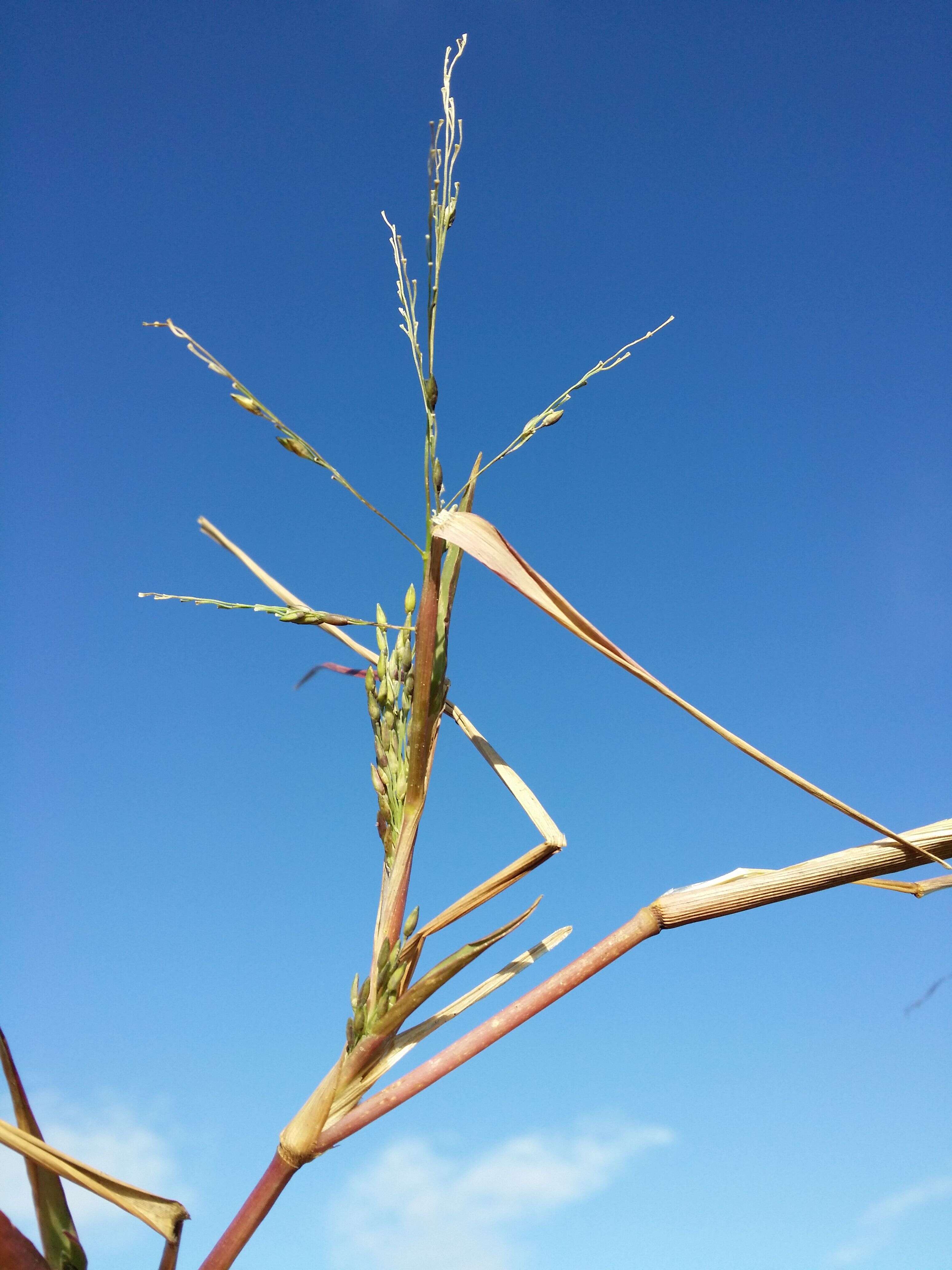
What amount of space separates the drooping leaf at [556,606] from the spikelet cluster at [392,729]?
120 mm

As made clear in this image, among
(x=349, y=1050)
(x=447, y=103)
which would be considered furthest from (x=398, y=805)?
(x=447, y=103)

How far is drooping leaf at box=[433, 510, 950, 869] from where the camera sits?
601mm

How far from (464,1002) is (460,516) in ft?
1.66

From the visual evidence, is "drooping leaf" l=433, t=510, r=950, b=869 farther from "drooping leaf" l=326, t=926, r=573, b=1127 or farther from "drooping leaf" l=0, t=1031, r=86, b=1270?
"drooping leaf" l=0, t=1031, r=86, b=1270

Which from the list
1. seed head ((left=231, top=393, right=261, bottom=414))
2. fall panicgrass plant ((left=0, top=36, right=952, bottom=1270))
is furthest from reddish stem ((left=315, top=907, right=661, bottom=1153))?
seed head ((left=231, top=393, right=261, bottom=414))

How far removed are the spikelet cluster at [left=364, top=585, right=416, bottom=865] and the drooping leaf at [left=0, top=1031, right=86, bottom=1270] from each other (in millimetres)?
375

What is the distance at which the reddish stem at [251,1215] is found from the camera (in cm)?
67

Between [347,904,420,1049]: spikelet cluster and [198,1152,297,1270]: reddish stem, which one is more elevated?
[347,904,420,1049]: spikelet cluster

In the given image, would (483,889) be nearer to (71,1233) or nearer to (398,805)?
(398,805)

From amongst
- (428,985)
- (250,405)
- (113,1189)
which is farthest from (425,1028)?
(250,405)

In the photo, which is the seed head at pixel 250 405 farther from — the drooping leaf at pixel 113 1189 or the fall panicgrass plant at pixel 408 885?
the drooping leaf at pixel 113 1189

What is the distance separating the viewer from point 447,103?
0.83 metres

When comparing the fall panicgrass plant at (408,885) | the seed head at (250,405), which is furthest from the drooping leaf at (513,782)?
the seed head at (250,405)

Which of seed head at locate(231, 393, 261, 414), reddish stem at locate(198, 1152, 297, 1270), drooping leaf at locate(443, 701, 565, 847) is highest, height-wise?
seed head at locate(231, 393, 261, 414)
